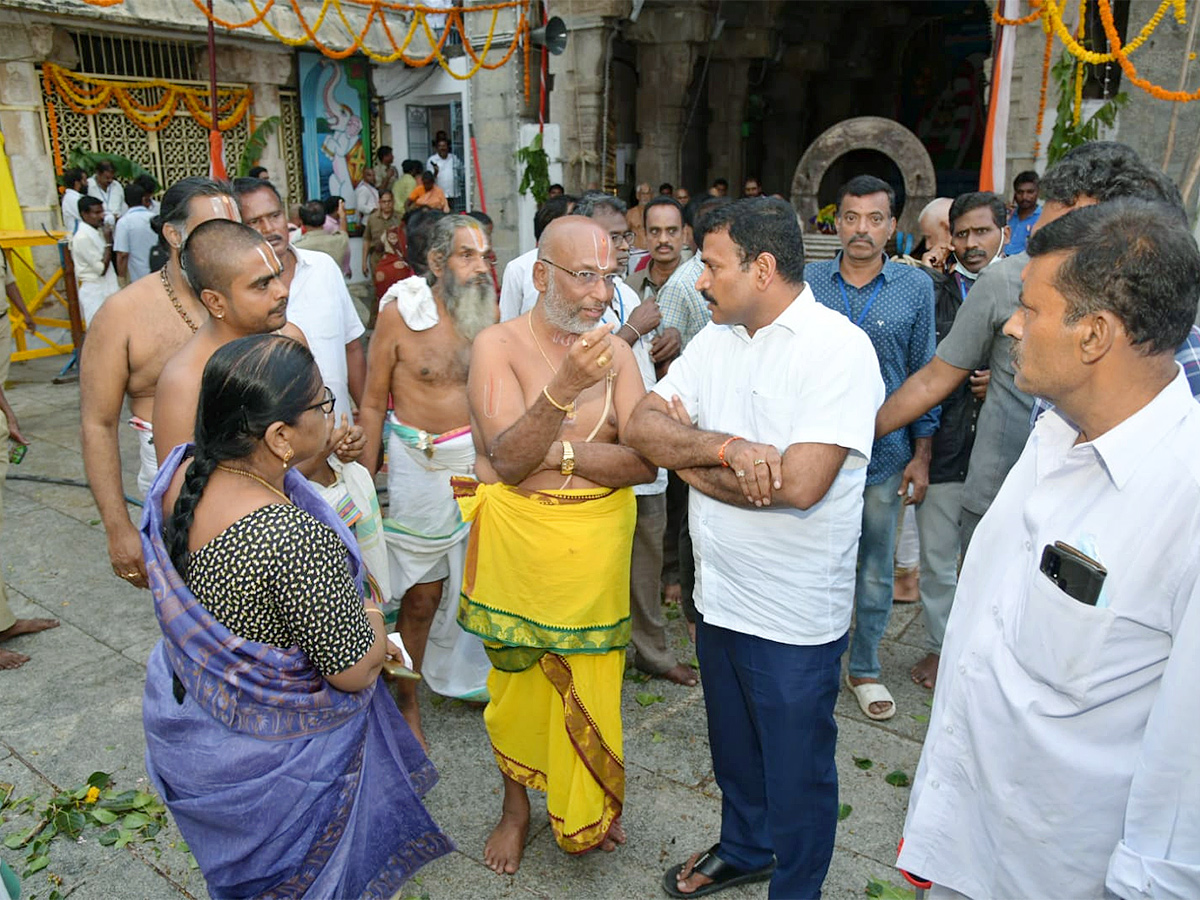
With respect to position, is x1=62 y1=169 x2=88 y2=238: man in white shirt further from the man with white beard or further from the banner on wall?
the man with white beard

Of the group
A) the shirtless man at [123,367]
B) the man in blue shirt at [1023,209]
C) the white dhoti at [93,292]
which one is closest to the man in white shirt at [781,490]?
the shirtless man at [123,367]

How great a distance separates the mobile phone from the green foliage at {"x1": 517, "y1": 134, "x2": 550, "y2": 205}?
36.4ft

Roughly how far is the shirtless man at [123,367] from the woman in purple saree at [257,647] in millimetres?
1062

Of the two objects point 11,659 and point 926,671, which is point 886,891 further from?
point 11,659

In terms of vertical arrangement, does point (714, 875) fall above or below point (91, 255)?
below

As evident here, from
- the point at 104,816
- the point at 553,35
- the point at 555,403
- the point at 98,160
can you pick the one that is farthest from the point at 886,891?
the point at 98,160

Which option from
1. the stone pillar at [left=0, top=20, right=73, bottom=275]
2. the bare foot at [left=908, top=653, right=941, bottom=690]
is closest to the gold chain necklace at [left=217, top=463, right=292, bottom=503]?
Answer: the bare foot at [left=908, top=653, right=941, bottom=690]

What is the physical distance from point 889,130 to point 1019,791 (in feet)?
32.8

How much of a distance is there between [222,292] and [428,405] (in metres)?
1.04

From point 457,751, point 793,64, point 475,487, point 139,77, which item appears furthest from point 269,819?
point 793,64

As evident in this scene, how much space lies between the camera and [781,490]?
7.47 ft

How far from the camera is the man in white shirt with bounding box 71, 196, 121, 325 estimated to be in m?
9.06

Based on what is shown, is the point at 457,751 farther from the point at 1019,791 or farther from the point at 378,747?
the point at 1019,791

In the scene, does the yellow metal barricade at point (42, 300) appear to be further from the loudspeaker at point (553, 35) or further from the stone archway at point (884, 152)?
the stone archway at point (884, 152)
